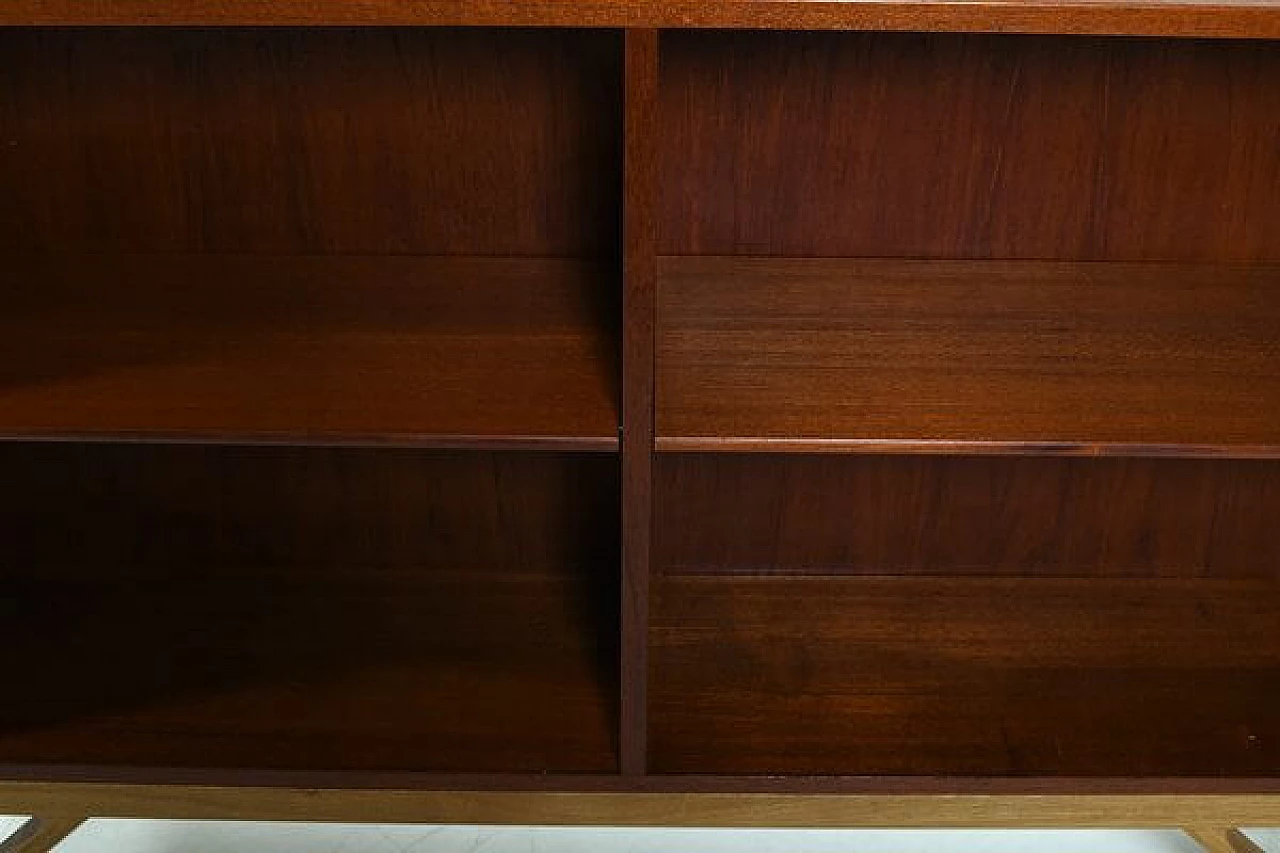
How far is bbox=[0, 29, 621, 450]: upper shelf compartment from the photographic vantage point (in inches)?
53.5

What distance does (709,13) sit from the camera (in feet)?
3.62

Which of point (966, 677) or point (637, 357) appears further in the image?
point (966, 677)

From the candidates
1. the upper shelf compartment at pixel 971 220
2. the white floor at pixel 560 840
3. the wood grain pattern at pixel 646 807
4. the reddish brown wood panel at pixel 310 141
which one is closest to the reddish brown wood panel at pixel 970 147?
the upper shelf compartment at pixel 971 220

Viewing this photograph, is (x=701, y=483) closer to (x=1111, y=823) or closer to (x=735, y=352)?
(x=735, y=352)

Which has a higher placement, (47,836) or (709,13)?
(709,13)

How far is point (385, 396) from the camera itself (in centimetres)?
129

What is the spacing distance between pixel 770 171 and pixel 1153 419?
0.47 meters

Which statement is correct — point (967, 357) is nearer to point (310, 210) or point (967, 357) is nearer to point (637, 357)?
point (637, 357)

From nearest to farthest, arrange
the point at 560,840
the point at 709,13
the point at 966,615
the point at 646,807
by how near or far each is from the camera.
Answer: the point at 709,13 < the point at 646,807 < the point at 966,615 < the point at 560,840

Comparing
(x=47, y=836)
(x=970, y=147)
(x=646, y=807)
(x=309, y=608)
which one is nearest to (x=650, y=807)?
(x=646, y=807)

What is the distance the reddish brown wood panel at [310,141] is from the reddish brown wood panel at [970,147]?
0.11 meters

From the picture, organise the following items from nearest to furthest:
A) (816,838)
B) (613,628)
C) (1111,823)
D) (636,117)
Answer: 1. (636,117)
2. (1111,823)
3. (613,628)
4. (816,838)

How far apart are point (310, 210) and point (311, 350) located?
25cm

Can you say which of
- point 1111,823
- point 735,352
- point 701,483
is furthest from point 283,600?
point 1111,823
